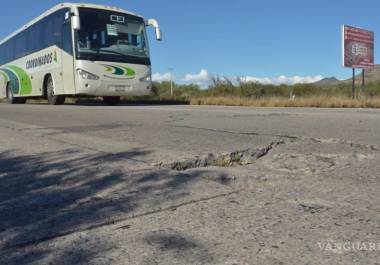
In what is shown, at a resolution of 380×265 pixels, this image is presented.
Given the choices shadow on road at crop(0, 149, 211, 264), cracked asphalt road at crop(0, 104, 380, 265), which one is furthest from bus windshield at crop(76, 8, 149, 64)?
shadow on road at crop(0, 149, 211, 264)

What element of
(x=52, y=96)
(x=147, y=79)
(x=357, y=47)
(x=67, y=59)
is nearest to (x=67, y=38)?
(x=67, y=59)

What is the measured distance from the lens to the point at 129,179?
3455 mm

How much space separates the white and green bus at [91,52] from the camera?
47.2 feet

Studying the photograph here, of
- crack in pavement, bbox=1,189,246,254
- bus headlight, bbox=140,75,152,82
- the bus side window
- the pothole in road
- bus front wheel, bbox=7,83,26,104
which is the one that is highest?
the bus side window

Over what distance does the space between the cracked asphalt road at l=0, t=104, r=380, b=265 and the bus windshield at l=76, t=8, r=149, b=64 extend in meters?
9.71

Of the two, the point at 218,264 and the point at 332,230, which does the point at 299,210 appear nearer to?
the point at 332,230

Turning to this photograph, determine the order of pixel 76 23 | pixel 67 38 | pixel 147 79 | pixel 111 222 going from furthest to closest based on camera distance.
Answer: pixel 147 79
pixel 67 38
pixel 76 23
pixel 111 222

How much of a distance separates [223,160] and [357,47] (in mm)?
24446

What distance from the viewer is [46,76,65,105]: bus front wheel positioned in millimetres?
16466

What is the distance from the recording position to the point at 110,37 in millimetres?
14797

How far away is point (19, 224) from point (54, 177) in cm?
112

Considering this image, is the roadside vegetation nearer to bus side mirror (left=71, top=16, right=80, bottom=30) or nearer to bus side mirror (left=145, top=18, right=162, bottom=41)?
bus side mirror (left=145, top=18, right=162, bottom=41)

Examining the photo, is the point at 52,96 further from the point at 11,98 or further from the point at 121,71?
the point at 11,98

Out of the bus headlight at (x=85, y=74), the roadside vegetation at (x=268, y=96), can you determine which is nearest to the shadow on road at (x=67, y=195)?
the bus headlight at (x=85, y=74)
